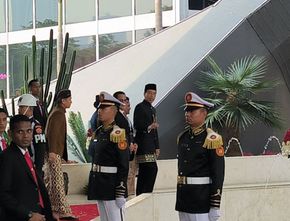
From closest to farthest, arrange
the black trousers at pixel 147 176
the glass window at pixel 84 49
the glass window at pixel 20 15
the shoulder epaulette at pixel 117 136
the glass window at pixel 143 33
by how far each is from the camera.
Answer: the shoulder epaulette at pixel 117 136 < the black trousers at pixel 147 176 < the glass window at pixel 143 33 < the glass window at pixel 84 49 < the glass window at pixel 20 15

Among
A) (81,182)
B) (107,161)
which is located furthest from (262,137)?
(107,161)

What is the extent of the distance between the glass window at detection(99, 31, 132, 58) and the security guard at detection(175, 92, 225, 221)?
17432 mm

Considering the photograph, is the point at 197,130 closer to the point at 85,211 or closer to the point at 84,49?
the point at 85,211

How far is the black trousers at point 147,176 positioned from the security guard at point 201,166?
2.69 metres

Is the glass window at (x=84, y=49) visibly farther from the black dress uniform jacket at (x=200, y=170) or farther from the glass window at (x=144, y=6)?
the black dress uniform jacket at (x=200, y=170)

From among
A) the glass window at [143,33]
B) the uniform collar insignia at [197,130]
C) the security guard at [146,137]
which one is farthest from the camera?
the glass window at [143,33]

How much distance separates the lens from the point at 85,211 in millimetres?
8281

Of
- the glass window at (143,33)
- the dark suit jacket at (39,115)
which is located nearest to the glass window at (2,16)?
the glass window at (143,33)

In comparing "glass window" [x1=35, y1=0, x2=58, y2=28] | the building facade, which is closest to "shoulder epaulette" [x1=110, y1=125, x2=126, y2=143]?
the building facade

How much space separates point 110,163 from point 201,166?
0.94 m

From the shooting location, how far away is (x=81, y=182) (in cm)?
998

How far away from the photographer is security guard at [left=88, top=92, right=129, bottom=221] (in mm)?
5871

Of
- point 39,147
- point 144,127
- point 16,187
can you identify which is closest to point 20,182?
point 16,187

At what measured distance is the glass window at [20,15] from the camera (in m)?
25.5
